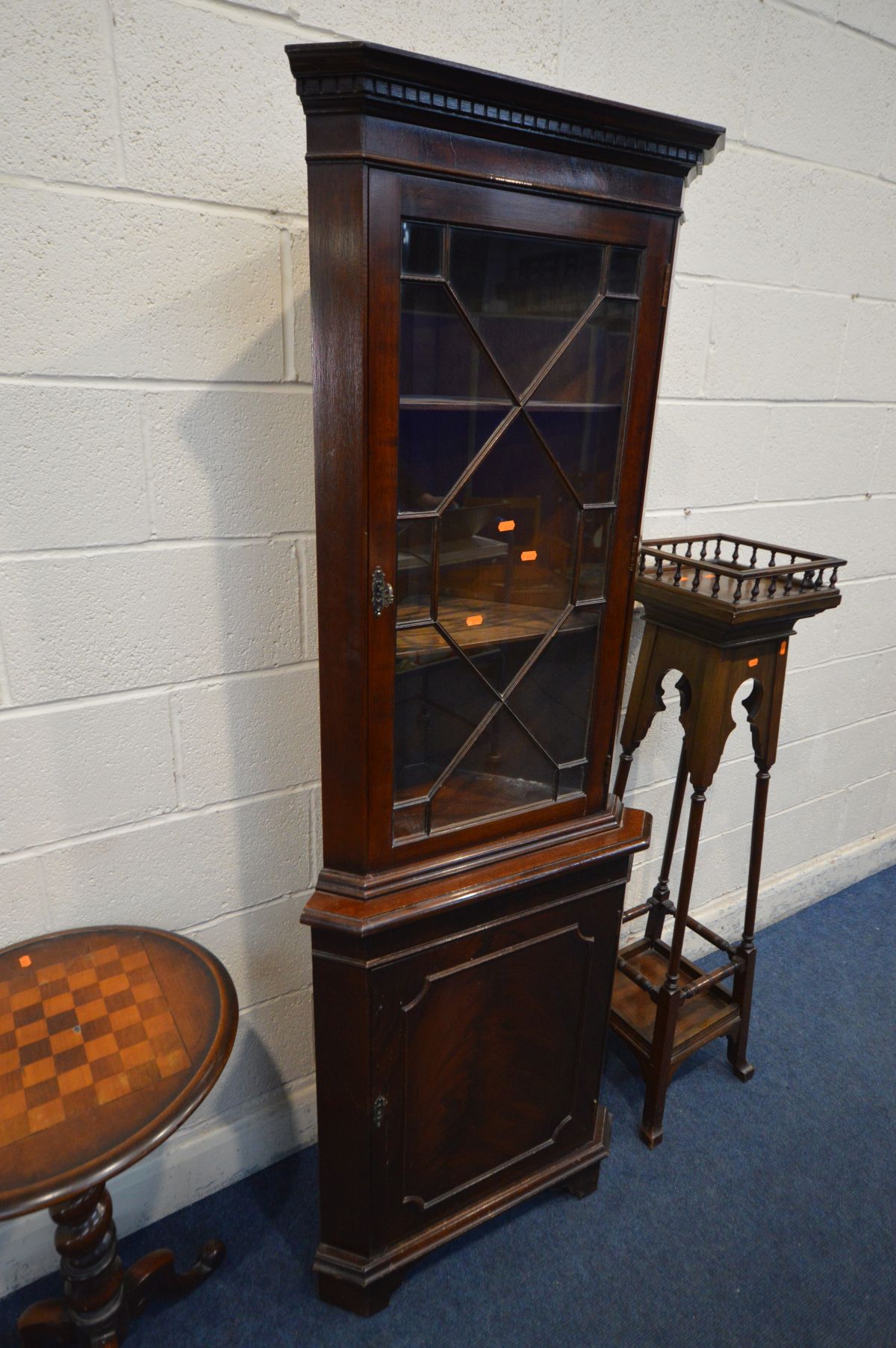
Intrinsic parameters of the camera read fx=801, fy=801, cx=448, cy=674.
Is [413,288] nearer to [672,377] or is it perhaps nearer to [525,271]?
[525,271]

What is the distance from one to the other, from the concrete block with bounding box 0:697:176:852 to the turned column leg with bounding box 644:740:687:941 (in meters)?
1.18

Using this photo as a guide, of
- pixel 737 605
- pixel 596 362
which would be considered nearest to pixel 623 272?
pixel 596 362

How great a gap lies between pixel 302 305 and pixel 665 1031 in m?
1.62

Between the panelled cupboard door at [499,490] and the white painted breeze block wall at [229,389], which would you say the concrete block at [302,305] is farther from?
the panelled cupboard door at [499,490]

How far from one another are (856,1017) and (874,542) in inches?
51.6

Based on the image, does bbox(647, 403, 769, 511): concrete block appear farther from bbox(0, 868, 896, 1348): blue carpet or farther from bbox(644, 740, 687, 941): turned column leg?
bbox(0, 868, 896, 1348): blue carpet

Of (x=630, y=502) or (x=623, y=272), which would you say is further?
(x=630, y=502)

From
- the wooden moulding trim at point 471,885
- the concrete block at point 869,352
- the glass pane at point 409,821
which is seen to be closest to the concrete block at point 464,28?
the concrete block at point 869,352

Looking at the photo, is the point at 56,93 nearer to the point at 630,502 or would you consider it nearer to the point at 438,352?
the point at 438,352

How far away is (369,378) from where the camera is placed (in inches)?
38.8

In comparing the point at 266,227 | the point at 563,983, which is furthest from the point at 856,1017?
the point at 266,227

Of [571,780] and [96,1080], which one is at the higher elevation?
[571,780]

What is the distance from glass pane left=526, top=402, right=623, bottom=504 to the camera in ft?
3.78

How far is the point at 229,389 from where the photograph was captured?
1.25 meters
